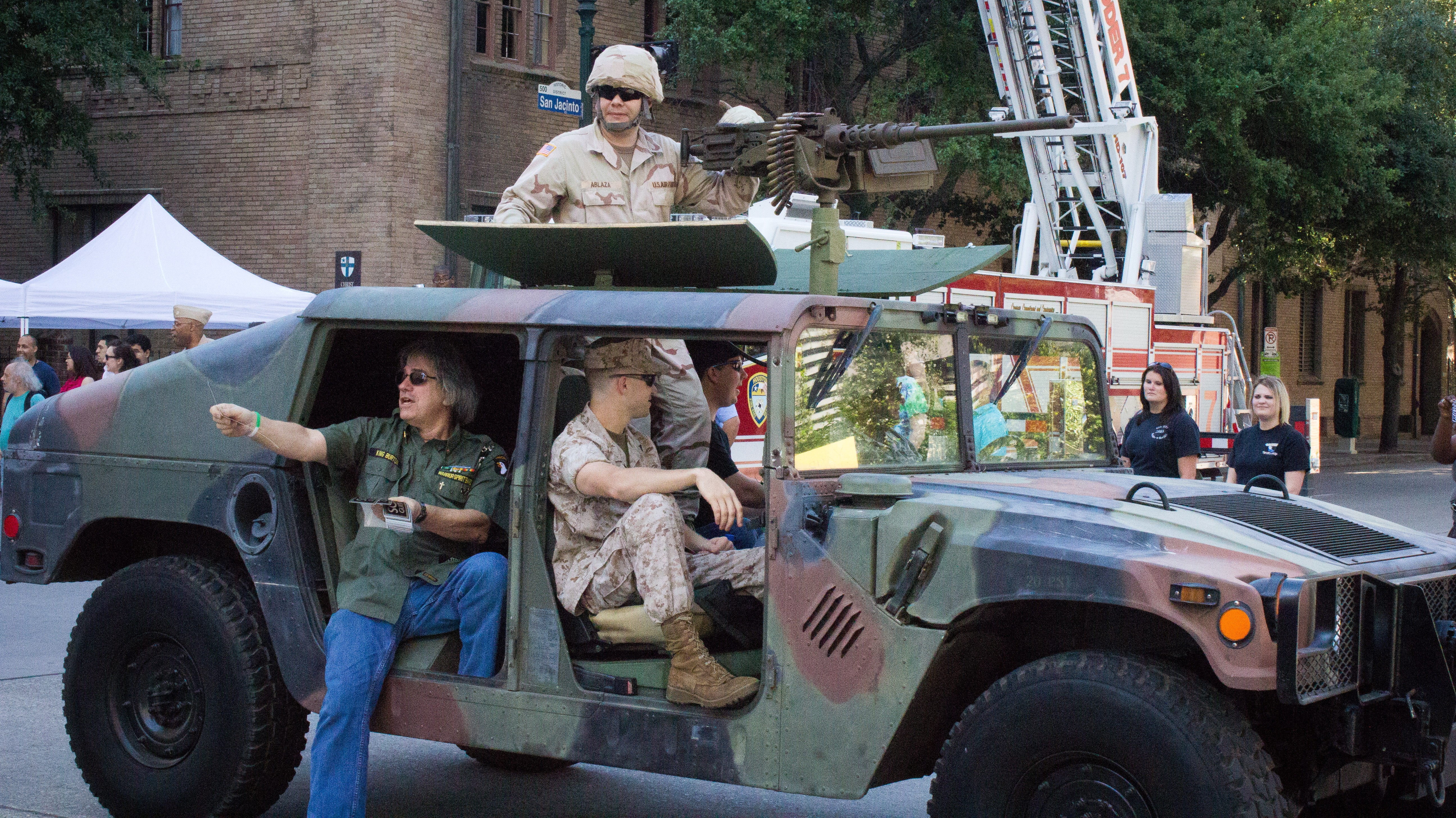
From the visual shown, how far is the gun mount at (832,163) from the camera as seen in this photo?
4.81m

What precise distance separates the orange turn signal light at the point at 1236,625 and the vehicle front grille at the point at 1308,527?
0.51m

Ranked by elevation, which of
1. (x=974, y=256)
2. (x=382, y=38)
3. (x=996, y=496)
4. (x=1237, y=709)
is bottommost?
(x=1237, y=709)

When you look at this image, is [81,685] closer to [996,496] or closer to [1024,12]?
[996,496]

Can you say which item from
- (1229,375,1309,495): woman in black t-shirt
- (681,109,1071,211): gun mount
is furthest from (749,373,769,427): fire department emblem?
(1229,375,1309,495): woman in black t-shirt

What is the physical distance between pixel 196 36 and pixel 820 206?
18945 millimetres

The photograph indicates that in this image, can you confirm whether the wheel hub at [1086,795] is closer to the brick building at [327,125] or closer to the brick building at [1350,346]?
the brick building at [327,125]

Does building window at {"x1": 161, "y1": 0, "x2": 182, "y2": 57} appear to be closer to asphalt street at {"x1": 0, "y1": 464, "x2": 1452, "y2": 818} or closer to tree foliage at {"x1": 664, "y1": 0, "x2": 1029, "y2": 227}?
tree foliage at {"x1": 664, "y1": 0, "x2": 1029, "y2": 227}

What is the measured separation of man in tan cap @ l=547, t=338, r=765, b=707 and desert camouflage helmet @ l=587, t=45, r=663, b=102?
1133mm

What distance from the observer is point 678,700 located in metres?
4.43

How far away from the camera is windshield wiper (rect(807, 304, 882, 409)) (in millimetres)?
4445

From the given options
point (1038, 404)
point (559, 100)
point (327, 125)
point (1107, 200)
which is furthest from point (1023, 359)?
point (327, 125)

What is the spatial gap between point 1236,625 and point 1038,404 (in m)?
1.81

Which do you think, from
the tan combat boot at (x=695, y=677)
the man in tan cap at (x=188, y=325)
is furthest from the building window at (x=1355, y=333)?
the tan combat boot at (x=695, y=677)

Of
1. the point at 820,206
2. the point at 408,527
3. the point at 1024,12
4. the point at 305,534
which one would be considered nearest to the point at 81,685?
the point at 305,534
